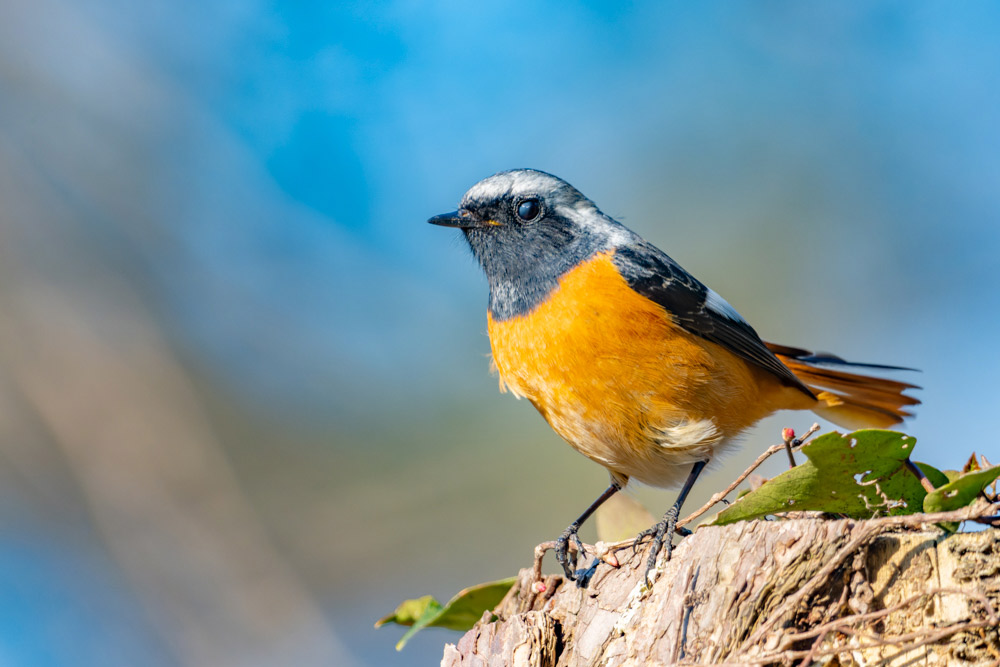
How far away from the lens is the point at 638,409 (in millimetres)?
3146

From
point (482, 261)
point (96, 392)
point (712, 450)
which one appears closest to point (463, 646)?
point (712, 450)

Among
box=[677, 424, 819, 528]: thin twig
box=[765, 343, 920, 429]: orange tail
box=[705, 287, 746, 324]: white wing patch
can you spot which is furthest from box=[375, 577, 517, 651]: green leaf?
box=[765, 343, 920, 429]: orange tail

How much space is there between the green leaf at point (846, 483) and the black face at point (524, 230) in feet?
4.82

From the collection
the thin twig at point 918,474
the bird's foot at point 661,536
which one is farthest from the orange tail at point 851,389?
the thin twig at point 918,474

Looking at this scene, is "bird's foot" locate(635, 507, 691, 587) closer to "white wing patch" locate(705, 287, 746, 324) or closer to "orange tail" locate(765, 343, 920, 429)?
"white wing patch" locate(705, 287, 746, 324)

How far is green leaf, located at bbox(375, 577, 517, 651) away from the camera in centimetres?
291

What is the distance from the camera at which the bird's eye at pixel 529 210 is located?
12.6 ft

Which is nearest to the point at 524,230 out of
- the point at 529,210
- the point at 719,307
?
the point at 529,210

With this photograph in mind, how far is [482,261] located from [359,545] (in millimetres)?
4997

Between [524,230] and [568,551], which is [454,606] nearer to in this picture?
[568,551]

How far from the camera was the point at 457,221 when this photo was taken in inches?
155

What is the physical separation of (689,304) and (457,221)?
120cm

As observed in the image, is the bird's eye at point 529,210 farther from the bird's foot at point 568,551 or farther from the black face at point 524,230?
the bird's foot at point 568,551

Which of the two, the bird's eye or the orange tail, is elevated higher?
the bird's eye
